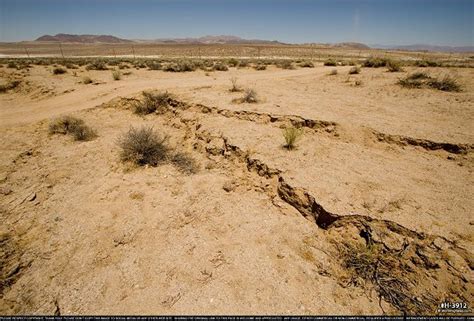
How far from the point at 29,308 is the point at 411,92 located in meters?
11.6

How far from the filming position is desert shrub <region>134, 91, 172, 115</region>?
917 centimetres

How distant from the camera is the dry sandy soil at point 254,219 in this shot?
9.91 ft

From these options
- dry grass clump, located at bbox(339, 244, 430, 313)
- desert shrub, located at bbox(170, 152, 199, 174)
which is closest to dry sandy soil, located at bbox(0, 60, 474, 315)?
dry grass clump, located at bbox(339, 244, 430, 313)

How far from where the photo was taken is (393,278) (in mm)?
3002

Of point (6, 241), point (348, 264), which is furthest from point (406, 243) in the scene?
point (6, 241)

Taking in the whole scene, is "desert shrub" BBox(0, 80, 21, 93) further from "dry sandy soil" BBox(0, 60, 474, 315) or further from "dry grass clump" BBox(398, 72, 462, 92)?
"dry grass clump" BBox(398, 72, 462, 92)

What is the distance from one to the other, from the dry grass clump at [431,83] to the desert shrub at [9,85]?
19.0m

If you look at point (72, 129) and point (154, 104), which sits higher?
point (154, 104)

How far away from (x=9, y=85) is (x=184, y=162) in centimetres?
1399

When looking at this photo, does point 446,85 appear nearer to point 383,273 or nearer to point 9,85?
point 383,273

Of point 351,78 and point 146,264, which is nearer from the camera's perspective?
point 146,264

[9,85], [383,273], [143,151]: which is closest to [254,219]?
[383,273]

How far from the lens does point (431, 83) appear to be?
9.89 m

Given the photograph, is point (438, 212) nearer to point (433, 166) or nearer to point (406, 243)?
point (406, 243)
